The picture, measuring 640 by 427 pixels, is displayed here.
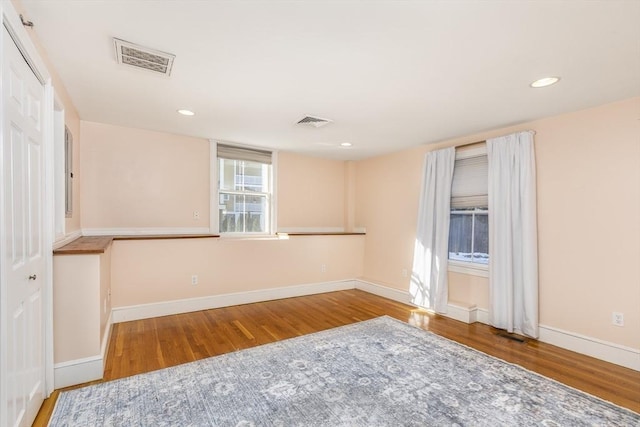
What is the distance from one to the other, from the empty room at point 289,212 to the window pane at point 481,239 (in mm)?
26

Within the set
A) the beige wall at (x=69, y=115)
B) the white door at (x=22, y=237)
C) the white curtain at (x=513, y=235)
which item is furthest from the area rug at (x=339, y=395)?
the beige wall at (x=69, y=115)

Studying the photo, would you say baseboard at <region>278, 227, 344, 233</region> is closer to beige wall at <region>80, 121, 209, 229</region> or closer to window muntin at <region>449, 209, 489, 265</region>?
beige wall at <region>80, 121, 209, 229</region>

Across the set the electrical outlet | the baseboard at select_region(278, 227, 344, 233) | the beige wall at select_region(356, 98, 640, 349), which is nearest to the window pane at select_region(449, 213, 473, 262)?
the beige wall at select_region(356, 98, 640, 349)

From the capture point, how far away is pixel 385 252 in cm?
504

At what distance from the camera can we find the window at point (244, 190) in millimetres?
4426

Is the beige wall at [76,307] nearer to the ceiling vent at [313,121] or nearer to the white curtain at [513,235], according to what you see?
the ceiling vent at [313,121]

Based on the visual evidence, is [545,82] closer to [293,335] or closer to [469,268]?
[469,268]

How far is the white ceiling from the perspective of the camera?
1.56m

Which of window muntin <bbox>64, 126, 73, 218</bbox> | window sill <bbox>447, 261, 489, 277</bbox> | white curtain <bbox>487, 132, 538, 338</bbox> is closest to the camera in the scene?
window muntin <bbox>64, 126, 73, 218</bbox>

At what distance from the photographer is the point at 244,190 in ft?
15.2

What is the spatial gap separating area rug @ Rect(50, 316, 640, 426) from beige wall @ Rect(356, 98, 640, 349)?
102 centimetres

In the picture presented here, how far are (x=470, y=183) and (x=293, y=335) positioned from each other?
9.58ft

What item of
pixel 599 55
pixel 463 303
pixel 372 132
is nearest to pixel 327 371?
pixel 463 303

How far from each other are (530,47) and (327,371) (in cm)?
273
